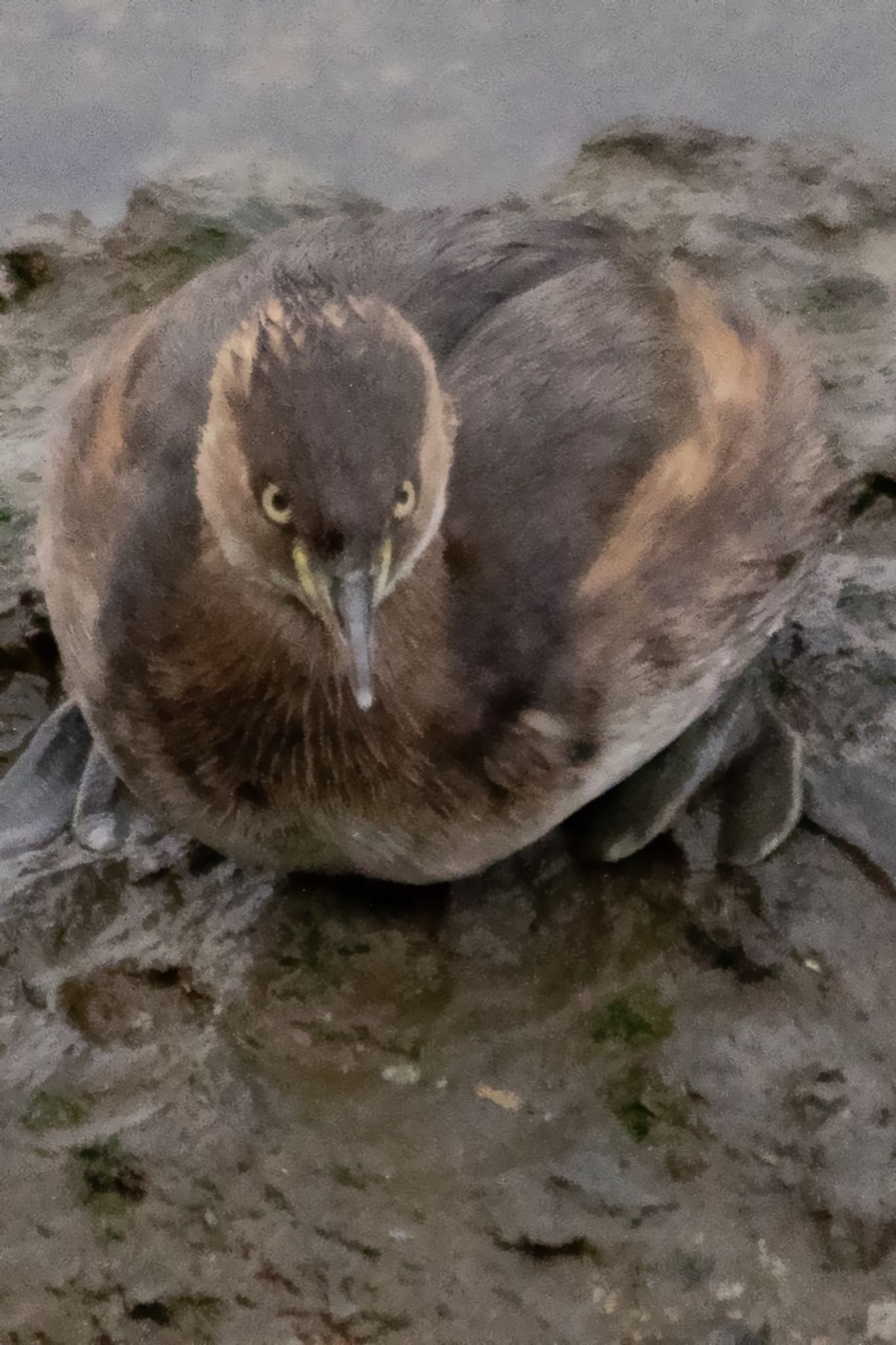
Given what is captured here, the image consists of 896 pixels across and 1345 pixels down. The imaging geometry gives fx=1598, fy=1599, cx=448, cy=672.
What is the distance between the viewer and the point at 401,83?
4.58m

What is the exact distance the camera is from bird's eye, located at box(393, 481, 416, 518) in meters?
2.07

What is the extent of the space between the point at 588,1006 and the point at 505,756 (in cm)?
49

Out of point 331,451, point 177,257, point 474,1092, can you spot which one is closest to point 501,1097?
point 474,1092

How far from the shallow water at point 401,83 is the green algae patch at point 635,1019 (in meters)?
2.39

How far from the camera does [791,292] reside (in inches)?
151

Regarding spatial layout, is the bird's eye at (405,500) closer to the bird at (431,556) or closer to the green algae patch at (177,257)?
the bird at (431,556)

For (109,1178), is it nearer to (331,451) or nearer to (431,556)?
(431,556)

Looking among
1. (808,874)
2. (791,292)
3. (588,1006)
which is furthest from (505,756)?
(791,292)

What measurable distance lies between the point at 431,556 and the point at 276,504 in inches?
13.2

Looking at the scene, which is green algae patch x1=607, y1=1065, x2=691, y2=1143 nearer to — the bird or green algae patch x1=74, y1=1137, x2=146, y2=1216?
the bird

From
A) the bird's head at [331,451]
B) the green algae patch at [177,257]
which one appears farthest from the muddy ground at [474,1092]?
the green algae patch at [177,257]

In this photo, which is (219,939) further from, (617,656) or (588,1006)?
(617,656)

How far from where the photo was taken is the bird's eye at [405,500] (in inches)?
81.6

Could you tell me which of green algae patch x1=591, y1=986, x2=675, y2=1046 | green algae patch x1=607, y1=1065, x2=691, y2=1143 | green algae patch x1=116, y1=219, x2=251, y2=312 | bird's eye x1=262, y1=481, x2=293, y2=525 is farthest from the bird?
green algae patch x1=116, y1=219, x2=251, y2=312
